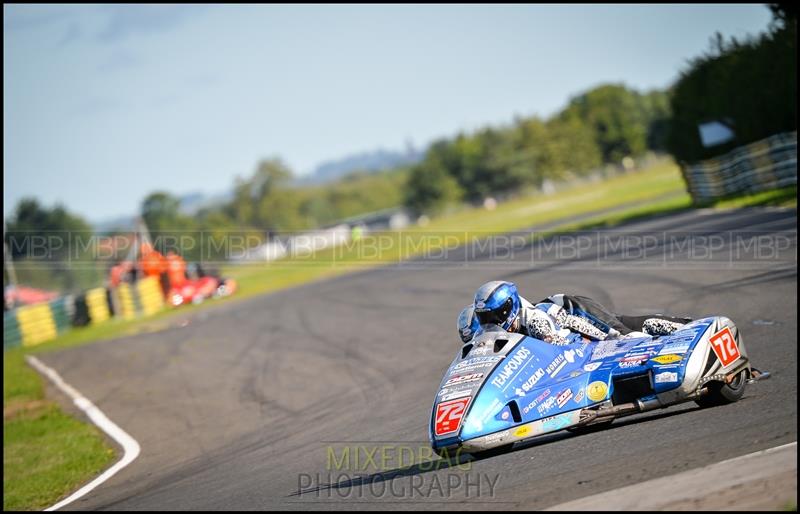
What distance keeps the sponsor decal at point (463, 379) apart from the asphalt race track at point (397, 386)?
2.18 feet

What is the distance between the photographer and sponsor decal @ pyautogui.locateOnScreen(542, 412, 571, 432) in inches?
284

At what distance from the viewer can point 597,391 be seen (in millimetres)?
7438

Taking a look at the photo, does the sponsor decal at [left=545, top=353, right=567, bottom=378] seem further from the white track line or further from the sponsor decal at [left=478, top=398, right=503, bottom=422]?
the white track line

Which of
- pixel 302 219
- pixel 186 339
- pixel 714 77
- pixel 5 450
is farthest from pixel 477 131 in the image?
pixel 5 450

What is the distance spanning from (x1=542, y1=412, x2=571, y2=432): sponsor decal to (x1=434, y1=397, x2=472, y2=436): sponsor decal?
62 cm

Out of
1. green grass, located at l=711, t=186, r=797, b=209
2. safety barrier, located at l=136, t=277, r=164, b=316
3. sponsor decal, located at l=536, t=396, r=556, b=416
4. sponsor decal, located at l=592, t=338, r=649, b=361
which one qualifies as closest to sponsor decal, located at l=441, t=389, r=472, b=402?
sponsor decal, located at l=536, t=396, r=556, b=416

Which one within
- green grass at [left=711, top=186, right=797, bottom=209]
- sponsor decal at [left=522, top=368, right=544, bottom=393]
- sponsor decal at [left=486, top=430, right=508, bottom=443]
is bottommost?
sponsor decal at [left=486, top=430, right=508, bottom=443]

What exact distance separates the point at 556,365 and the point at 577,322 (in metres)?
0.77

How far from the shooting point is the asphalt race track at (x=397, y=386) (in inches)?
272

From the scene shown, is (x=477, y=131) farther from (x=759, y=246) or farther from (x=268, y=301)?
(x=759, y=246)

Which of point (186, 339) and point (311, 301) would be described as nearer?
point (186, 339)

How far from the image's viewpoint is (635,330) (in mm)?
8516

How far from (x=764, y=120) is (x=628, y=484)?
2552 centimetres

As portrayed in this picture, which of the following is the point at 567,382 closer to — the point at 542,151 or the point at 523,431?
the point at 523,431
